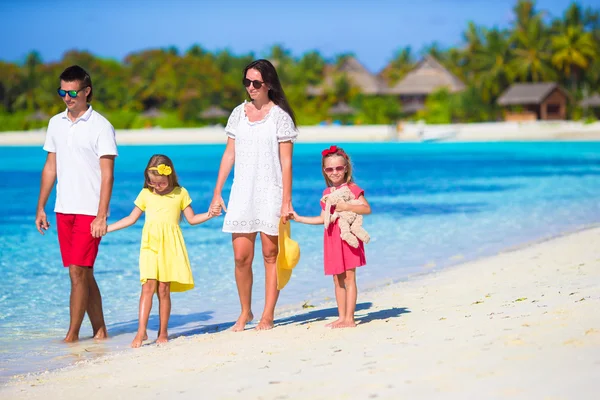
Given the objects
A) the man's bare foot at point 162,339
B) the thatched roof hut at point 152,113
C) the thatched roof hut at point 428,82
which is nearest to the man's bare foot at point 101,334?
the man's bare foot at point 162,339

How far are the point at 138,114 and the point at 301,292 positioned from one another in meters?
62.5

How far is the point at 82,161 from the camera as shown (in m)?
5.70

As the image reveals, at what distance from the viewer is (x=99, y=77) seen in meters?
71.9

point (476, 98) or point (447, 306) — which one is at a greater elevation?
point (476, 98)

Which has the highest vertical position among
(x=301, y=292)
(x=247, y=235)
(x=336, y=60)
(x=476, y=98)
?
(x=336, y=60)

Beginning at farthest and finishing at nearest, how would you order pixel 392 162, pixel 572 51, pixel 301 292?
pixel 572 51 → pixel 392 162 → pixel 301 292

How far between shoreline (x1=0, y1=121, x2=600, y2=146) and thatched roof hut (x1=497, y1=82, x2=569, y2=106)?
12.9 feet

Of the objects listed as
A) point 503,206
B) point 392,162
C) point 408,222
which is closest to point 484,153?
point 392,162

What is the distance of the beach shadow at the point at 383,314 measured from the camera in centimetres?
572

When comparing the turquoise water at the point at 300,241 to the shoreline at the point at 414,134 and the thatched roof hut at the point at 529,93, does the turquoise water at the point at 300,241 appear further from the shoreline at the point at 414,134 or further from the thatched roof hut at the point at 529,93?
the thatched roof hut at the point at 529,93

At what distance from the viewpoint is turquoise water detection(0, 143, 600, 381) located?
23.6 ft

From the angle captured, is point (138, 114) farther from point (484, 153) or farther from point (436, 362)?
point (436, 362)

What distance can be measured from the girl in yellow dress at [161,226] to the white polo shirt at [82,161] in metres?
0.26

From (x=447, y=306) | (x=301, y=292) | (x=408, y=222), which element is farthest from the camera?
(x=408, y=222)
